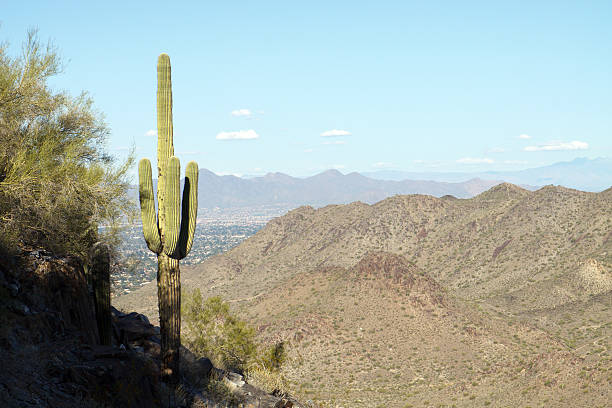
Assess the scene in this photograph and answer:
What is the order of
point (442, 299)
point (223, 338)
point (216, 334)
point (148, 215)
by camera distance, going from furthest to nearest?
point (442, 299)
point (216, 334)
point (223, 338)
point (148, 215)

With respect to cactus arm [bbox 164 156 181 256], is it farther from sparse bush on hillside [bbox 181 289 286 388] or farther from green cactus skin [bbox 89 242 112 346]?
sparse bush on hillside [bbox 181 289 286 388]

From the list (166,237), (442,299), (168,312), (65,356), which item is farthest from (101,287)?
(442,299)

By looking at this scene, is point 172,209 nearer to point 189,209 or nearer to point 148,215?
point 148,215

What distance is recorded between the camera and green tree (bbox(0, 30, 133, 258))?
12578mm

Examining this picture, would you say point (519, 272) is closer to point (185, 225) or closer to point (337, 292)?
point (337, 292)

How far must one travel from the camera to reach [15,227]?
39.9ft

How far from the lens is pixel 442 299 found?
1838 inches

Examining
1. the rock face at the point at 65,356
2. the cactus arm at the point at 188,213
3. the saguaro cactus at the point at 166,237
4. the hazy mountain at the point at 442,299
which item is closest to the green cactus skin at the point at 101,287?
the rock face at the point at 65,356

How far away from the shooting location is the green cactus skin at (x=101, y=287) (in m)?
12.8

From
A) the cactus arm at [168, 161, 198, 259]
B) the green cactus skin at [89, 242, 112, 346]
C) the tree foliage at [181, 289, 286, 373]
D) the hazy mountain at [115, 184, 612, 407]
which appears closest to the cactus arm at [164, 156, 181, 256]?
the cactus arm at [168, 161, 198, 259]

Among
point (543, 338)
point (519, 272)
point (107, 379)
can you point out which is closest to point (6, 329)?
point (107, 379)

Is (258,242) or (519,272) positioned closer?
(519,272)

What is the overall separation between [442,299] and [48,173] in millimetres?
39516

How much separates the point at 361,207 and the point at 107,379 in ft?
290
